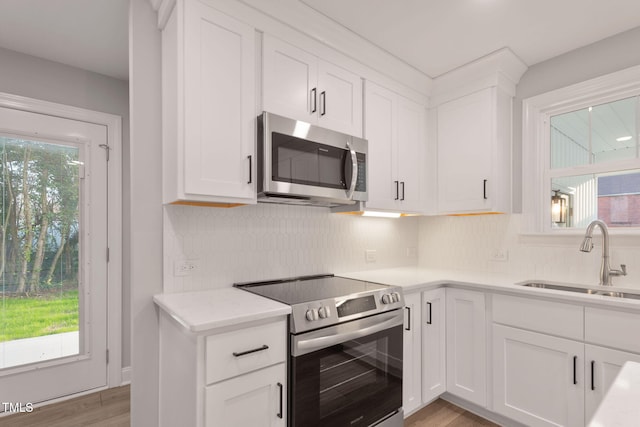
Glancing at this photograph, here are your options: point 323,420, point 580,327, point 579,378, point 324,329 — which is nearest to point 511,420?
point 579,378

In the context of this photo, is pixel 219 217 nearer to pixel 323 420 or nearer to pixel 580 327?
pixel 323 420

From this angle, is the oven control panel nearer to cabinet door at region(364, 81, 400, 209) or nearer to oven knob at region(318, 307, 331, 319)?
oven knob at region(318, 307, 331, 319)

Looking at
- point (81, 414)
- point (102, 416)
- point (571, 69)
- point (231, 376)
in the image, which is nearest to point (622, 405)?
point (231, 376)

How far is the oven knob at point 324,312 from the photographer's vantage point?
64.2 inches

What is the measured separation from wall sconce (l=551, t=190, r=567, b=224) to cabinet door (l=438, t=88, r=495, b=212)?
1.77 feet

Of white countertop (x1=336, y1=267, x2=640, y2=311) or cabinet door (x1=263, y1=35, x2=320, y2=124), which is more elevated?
cabinet door (x1=263, y1=35, x2=320, y2=124)

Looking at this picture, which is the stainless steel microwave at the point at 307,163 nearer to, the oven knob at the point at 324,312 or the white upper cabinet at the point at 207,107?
the white upper cabinet at the point at 207,107

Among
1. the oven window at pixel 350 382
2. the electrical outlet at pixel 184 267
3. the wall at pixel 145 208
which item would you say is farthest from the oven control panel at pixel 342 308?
the wall at pixel 145 208

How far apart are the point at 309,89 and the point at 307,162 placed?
1.52 ft

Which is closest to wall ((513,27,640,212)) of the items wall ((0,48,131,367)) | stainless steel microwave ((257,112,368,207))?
stainless steel microwave ((257,112,368,207))

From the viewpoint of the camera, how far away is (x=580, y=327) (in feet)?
6.21

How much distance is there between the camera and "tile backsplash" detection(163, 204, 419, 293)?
1937mm

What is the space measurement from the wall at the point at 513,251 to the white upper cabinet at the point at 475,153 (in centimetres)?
29

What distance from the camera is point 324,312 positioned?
5.40 ft
